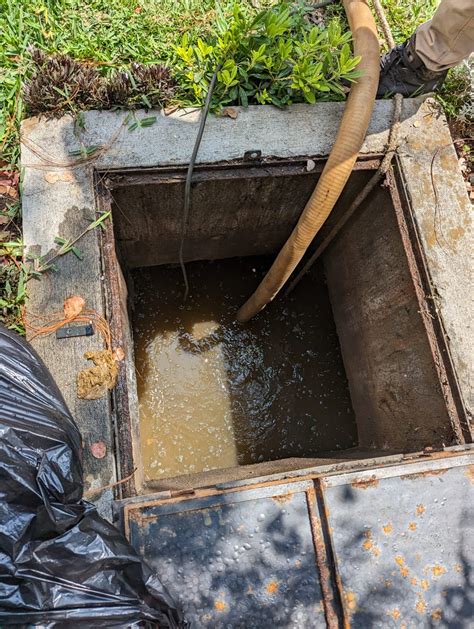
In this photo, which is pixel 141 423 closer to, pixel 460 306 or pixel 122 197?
pixel 122 197

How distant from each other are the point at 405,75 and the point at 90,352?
9.13ft

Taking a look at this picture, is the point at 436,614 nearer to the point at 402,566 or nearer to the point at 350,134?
the point at 402,566

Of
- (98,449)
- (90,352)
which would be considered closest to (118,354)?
(90,352)

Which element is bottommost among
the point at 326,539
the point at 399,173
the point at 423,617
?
the point at 423,617

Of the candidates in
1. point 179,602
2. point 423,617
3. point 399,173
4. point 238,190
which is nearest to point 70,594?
point 179,602

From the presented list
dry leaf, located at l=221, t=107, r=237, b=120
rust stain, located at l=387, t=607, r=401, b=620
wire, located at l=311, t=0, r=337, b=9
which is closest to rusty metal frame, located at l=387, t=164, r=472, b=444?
rust stain, located at l=387, t=607, r=401, b=620

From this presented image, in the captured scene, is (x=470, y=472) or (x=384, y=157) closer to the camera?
(x=470, y=472)

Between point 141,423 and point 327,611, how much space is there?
210 centimetres

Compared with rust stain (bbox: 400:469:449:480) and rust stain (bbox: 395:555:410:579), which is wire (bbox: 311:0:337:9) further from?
rust stain (bbox: 395:555:410:579)

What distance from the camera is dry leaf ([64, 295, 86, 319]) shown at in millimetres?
2562

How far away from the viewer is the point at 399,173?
3150 millimetres

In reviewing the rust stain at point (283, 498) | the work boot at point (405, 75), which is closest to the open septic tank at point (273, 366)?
the rust stain at point (283, 498)

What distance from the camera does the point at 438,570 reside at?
221 cm

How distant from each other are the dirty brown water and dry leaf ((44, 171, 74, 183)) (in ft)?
4.54
